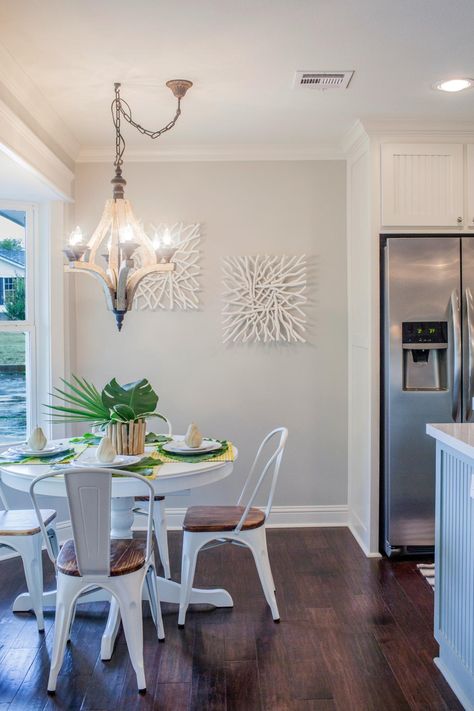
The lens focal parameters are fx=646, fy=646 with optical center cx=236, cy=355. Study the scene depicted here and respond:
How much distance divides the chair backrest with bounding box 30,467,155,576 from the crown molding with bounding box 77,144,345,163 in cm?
253

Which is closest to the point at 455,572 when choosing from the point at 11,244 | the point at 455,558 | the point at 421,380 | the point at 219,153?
the point at 455,558

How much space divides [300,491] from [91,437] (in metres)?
1.61

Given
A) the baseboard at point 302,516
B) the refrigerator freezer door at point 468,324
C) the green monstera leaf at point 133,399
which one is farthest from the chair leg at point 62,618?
the refrigerator freezer door at point 468,324

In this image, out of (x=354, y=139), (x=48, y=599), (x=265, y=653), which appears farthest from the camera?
(x=354, y=139)

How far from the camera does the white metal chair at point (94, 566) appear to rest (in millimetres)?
2383

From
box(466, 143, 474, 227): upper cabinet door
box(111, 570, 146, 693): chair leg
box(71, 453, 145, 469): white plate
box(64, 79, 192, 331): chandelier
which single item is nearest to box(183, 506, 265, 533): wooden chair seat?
box(71, 453, 145, 469): white plate

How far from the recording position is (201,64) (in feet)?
9.42

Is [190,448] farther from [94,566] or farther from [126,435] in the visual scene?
[94,566]

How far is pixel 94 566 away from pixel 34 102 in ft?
7.36

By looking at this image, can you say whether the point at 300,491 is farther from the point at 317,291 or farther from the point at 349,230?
the point at 349,230

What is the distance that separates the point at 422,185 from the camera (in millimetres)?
3789

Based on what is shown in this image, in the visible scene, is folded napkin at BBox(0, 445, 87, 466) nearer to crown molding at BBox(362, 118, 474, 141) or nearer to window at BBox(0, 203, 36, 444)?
window at BBox(0, 203, 36, 444)

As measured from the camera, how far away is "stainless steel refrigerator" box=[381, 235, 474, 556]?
369 cm

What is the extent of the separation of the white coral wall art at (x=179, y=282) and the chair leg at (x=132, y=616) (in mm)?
2152
